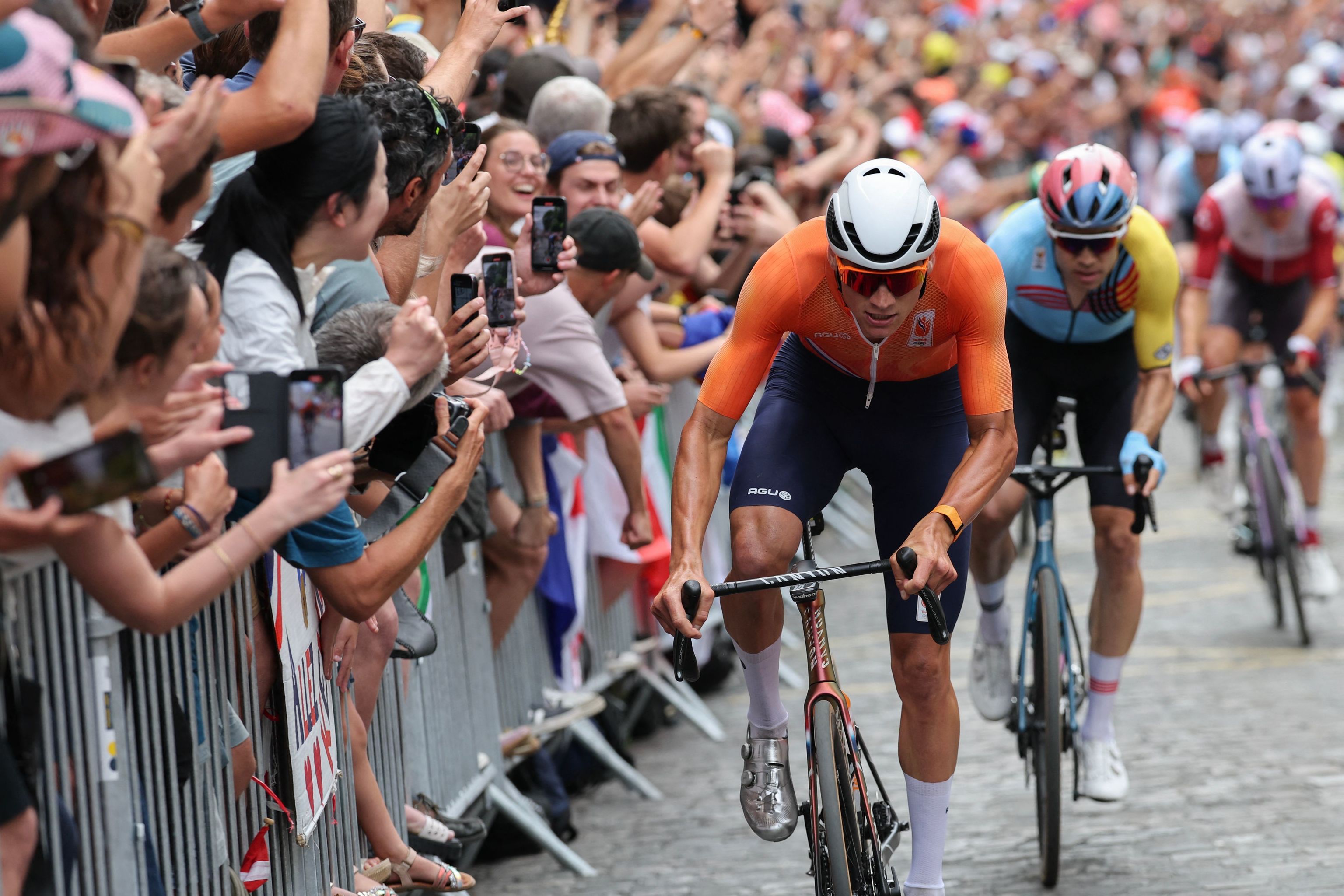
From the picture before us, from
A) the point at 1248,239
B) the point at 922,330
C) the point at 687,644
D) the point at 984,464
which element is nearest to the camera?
the point at 687,644

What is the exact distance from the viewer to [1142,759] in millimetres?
7215

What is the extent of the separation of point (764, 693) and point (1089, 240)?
219 centimetres

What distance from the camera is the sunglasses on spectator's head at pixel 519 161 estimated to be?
5961mm

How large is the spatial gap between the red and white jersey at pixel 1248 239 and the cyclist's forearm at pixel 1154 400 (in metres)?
3.73

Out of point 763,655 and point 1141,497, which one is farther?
point 1141,497

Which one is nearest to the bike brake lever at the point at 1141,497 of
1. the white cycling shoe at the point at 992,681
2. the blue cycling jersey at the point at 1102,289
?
the blue cycling jersey at the point at 1102,289

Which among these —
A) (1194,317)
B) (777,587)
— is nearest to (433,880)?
(777,587)

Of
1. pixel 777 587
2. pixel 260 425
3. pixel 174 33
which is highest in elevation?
pixel 174 33

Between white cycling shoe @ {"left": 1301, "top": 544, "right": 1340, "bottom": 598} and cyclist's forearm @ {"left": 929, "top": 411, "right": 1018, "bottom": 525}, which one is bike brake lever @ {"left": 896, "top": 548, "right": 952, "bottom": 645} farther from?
white cycling shoe @ {"left": 1301, "top": 544, "right": 1340, "bottom": 598}

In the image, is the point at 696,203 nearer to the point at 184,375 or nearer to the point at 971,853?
the point at 971,853

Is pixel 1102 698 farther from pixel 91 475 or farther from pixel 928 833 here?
pixel 91 475

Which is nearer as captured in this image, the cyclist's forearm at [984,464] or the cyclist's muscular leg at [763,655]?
the cyclist's forearm at [984,464]

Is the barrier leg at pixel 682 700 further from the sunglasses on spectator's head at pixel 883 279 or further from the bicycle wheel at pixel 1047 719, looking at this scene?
the sunglasses on spectator's head at pixel 883 279

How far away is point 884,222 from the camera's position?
4.27 metres
